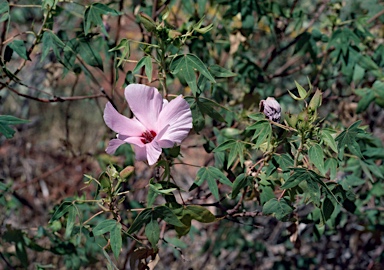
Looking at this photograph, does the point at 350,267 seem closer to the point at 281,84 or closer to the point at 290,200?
the point at 281,84

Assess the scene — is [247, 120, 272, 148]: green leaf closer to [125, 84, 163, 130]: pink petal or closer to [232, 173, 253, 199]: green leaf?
[232, 173, 253, 199]: green leaf

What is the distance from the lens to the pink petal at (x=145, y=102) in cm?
160

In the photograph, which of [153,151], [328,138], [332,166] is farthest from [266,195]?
[153,151]

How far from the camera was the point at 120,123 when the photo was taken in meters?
1.63

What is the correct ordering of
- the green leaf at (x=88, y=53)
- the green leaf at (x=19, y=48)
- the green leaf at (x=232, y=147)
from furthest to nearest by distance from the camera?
the green leaf at (x=88, y=53) → the green leaf at (x=19, y=48) → the green leaf at (x=232, y=147)

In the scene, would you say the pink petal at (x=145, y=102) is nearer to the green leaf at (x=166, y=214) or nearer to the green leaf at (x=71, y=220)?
the green leaf at (x=166, y=214)

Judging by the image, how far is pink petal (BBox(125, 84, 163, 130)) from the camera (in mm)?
1599

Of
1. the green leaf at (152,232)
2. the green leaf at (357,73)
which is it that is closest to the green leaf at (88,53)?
the green leaf at (152,232)

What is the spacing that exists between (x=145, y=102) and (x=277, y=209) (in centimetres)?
51

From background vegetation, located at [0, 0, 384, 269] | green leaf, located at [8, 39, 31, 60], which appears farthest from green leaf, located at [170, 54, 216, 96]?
green leaf, located at [8, 39, 31, 60]

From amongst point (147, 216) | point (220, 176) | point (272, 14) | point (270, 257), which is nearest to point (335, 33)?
point (272, 14)

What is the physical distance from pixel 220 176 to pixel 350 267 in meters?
1.84

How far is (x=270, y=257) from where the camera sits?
130 inches

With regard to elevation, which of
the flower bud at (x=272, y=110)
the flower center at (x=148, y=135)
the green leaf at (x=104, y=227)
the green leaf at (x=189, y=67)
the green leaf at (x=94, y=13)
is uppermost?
the green leaf at (x=94, y=13)
